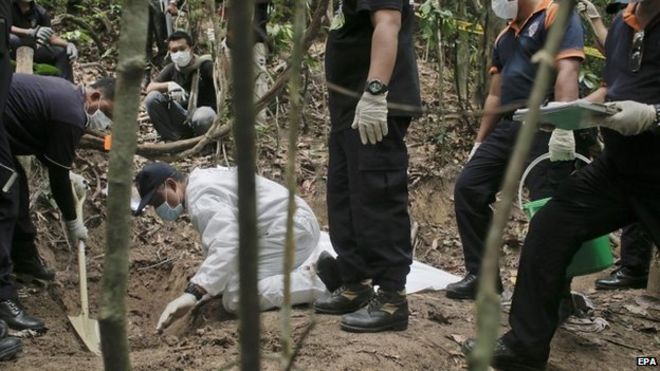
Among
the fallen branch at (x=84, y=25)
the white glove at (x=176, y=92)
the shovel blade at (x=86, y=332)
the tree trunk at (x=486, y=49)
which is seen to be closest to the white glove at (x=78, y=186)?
the shovel blade at (x=86, y=332)

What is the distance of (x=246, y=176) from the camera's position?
0.78 meters

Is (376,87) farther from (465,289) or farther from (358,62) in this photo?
(465,289)

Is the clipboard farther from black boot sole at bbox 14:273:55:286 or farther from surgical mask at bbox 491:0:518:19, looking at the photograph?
black boot sole at bbox 14:273:55:286

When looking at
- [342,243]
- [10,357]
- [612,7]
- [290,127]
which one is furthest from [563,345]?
[290,127]

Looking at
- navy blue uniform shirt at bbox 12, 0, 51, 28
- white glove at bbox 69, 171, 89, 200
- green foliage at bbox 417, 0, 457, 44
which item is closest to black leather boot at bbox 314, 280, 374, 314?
white glove at bbox 69, 171, 89, 200

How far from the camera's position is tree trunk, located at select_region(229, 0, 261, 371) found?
755mm

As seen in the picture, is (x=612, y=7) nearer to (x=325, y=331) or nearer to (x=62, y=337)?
(x=325, y=331)

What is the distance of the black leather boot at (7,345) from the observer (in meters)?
3.65

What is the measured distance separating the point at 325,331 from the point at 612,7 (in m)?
1.88

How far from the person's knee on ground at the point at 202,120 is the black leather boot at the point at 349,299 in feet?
12.8

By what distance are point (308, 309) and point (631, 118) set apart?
1865 mm

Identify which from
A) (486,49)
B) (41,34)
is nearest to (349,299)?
(486,49)

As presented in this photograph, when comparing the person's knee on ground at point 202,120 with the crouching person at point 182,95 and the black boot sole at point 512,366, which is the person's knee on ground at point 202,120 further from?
the black boot sole at point 512,366

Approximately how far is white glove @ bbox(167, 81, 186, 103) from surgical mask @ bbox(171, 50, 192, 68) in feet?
0.77
